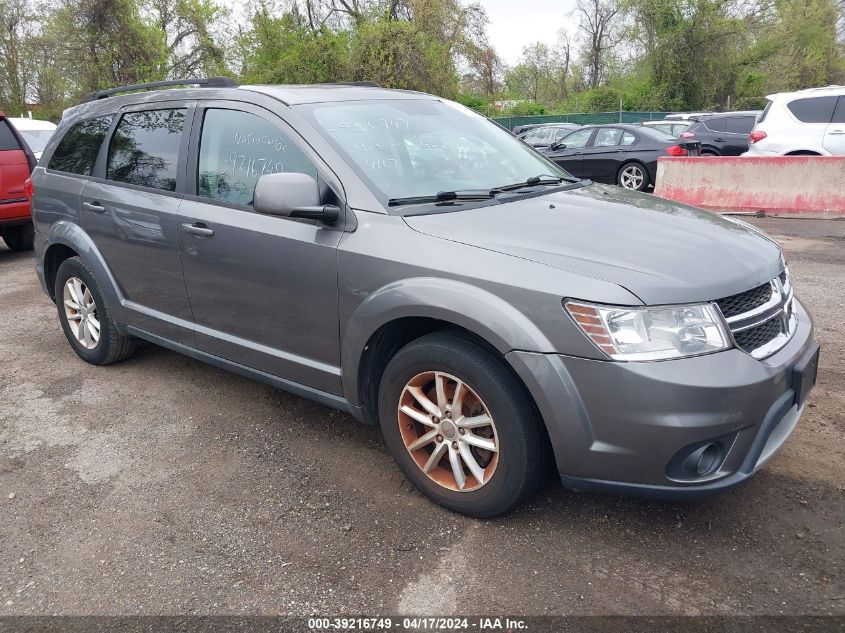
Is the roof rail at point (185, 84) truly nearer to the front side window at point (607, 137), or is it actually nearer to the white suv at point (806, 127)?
the white suv at point (806, 127)

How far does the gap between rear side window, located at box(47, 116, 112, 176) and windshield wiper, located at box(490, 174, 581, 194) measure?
106 inches

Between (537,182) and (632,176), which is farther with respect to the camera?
(632,176)

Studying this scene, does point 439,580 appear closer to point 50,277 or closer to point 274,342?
point 274,342

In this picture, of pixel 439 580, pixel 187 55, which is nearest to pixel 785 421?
pixel 439 580

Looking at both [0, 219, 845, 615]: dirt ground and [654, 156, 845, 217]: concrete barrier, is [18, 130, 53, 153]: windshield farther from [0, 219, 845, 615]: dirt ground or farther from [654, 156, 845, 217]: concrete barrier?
[654, 156, 845, 217]: concrete barrier

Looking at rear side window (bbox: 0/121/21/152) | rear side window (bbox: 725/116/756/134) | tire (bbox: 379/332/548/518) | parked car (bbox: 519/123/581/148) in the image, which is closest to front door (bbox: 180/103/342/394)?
tire (bbox: 379/332/548/518)

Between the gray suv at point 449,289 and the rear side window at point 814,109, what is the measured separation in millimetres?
9901

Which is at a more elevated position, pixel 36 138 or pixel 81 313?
pixel 36 138

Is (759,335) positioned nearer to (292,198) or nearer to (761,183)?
(292,198)

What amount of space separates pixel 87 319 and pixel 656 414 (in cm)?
395

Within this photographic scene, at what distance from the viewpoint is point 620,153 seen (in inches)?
514

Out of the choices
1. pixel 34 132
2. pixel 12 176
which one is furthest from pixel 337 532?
pixel 34 132

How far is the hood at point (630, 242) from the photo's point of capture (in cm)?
248

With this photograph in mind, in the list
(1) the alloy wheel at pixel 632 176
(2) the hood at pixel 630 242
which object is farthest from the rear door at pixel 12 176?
(1) the alloy wheel at pixel 632 176
